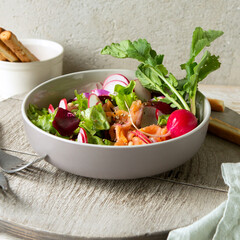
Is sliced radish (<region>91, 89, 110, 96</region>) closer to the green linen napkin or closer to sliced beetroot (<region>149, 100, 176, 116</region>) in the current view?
sliced beetroot (<region>149, 100, 176, 116</region>)

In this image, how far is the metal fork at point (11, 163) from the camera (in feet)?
4.03

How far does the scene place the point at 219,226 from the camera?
3.50 ft

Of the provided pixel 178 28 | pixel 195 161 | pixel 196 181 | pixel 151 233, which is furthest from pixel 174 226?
pixel 178 28

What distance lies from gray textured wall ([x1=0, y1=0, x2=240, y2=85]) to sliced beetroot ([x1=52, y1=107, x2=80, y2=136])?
1109 millimetres

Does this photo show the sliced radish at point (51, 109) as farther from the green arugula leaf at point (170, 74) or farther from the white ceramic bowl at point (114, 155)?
the green arugula leaf at point (170, 74)

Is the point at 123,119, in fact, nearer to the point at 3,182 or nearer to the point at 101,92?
the point at 101,92


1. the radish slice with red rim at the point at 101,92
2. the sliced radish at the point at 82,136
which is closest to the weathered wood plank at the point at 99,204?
the sliced radish at the point at 82,136

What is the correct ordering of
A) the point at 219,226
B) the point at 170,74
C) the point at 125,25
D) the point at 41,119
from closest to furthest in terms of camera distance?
1. the point at 219,226
2. the point at 41,119
3. the point at 170,74
4. the point at 125,25

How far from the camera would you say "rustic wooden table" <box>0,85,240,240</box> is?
1031mm

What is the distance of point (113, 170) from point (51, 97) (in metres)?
0.52

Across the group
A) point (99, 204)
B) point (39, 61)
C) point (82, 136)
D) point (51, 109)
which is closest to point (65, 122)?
point (82, 136)

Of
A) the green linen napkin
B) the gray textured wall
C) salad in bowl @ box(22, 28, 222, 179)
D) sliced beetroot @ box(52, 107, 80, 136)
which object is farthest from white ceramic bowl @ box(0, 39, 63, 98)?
the green linen napkin

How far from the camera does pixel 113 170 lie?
1142 millimetres

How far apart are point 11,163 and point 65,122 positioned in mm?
211
